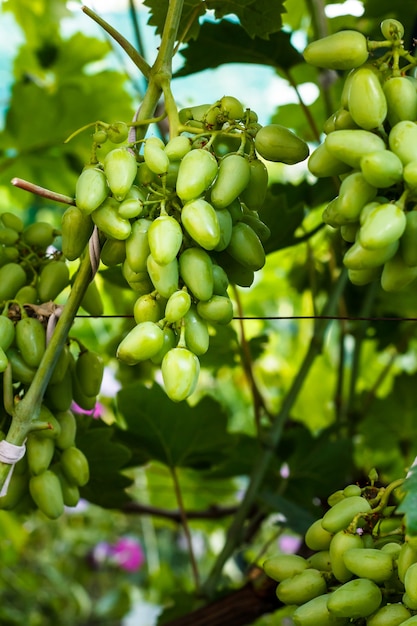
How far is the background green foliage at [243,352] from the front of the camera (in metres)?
0.82

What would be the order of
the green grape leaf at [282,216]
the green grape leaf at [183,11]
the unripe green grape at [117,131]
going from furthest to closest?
the green grape leaf at [282,216]
the green grape leaf at [183,11]
the unripe green grape at [117,131]

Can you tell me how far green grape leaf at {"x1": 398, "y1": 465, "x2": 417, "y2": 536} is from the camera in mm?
389

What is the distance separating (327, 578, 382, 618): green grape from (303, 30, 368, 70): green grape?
0.86 ft

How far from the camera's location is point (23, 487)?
556mm

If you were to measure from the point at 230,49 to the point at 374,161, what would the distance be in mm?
502

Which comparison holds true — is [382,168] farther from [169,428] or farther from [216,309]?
[169,428]

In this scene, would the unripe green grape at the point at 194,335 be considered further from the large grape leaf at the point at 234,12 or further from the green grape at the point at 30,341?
the large grape leaf at the point at 234,12

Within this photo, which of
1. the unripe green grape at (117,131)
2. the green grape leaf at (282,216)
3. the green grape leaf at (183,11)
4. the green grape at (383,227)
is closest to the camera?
the green grape at (383,227)

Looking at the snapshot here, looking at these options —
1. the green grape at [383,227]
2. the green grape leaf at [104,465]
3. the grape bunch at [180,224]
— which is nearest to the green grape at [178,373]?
the grape bunch at [180,224]

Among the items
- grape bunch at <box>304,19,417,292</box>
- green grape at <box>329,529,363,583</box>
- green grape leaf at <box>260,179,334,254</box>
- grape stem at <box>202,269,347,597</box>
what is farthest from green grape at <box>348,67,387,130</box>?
grape stem at <box>202,269,347,597</box>

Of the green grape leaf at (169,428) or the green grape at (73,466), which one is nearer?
the green grape at (73,466)

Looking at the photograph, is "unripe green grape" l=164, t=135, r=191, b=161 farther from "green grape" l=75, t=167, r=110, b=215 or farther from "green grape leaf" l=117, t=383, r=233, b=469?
"green grape leaf" l=117, t=383, r=233, b=469

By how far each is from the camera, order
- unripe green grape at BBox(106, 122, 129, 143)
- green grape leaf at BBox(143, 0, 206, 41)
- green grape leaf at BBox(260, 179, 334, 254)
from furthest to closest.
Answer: green grape leaf at BBox(260, 179, 334, 254), green grape leaf at BBox(143, 0, 206, 41), unripe green grape at BBox(106, 122, 129, 143)

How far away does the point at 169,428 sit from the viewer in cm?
89
